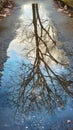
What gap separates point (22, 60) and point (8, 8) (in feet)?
33.0

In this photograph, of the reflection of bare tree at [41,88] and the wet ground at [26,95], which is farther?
the reflection of bare tree at [41,88]

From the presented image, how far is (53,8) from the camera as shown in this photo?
19.2m

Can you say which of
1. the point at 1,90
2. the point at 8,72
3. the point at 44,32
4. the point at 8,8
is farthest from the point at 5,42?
the point at 8,8

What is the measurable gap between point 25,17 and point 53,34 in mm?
3786

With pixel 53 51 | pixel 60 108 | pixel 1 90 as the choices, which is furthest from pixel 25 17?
pixel 60 108

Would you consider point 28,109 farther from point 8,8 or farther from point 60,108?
point 8,8

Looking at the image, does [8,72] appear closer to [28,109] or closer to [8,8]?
[28,109]

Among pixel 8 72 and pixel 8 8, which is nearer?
pixel 8 72

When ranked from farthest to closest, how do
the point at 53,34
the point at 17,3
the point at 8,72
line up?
1. the point at 17,3
2. the point at 53,34
3. the point at 8,72

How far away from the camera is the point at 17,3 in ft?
70.4

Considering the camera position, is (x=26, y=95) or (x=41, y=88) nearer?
(x=26, y=95)

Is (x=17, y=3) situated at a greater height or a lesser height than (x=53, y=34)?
lesser

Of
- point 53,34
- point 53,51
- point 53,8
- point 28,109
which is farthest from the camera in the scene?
point 53,8

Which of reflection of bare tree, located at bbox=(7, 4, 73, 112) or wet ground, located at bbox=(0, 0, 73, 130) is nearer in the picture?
wet ground, located at bbox=(0, 0, 73, 130)
